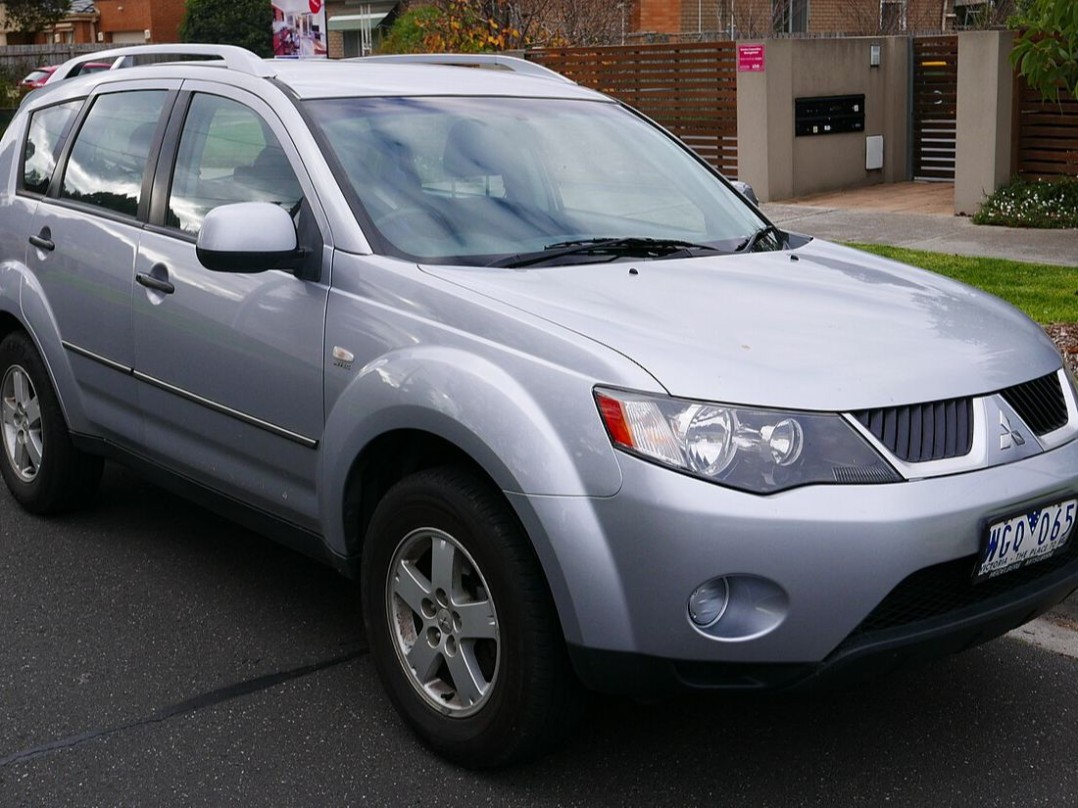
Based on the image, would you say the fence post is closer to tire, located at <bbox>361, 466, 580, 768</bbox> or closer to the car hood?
the car hood

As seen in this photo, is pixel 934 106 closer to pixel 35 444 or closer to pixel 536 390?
pixel 35 444

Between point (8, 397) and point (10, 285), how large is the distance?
1.65 feet

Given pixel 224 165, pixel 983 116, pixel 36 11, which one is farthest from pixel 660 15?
pixel 224 165

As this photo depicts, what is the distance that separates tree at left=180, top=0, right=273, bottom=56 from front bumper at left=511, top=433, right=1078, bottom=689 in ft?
117

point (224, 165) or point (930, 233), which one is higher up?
point (224, 165)

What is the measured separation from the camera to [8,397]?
582 centimetres

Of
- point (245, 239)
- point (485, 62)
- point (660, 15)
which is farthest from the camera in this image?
point (660, 15)

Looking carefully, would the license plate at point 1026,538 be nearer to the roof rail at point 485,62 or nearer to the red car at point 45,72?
the roof rail at point 485,62

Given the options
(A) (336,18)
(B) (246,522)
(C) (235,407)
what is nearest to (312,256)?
(C) (235,407)

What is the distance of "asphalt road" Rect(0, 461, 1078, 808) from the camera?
362 centimetres

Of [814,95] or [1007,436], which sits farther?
[814,95]

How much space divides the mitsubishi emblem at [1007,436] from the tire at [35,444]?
3507mm

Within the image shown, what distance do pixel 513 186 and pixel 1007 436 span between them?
168 cm

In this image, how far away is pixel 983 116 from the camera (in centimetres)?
1351
